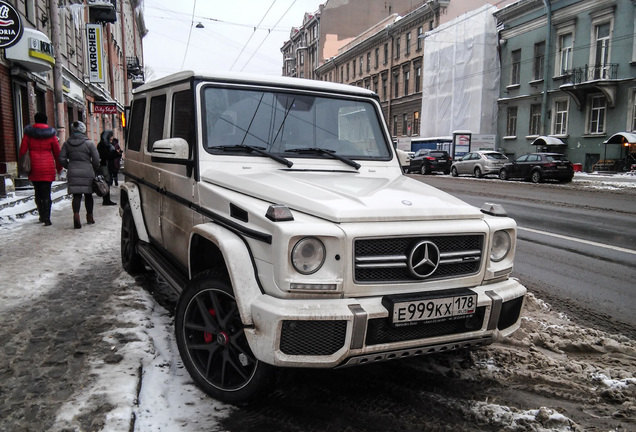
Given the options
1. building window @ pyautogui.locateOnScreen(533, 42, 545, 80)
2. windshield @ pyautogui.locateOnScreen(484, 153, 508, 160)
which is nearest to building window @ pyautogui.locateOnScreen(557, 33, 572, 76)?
building window @ pyautogui.locateOnScreen(533, 42, 545, 80)

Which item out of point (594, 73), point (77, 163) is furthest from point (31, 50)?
point (594, 73)

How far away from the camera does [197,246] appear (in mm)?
3482

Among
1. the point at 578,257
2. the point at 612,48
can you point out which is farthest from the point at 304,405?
the point at 612,48

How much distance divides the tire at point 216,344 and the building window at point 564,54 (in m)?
32.3

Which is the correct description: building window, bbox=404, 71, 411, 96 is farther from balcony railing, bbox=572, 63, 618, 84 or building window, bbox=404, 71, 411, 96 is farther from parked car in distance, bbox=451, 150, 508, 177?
balcony railing, bbox=572, 63, 618, 84

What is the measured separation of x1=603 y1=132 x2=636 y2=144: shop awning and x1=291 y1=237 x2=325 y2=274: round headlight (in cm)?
2668

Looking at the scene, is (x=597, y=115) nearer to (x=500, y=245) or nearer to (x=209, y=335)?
(x=500, y=245)

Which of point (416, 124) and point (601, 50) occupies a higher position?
point (601, 50)

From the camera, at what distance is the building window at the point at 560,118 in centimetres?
3105

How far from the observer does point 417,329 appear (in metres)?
2.85

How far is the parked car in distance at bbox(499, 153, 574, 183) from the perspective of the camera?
78.4 ft

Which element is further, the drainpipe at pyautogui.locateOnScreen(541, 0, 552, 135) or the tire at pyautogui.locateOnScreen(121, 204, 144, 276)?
the drainpipe at pyautogui.locateOnScreen(541, 0, 552, 135)

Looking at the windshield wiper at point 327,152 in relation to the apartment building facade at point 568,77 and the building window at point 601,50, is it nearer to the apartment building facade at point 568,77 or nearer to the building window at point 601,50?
the apartment building facade at point 568,77

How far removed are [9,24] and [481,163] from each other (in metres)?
24.1
